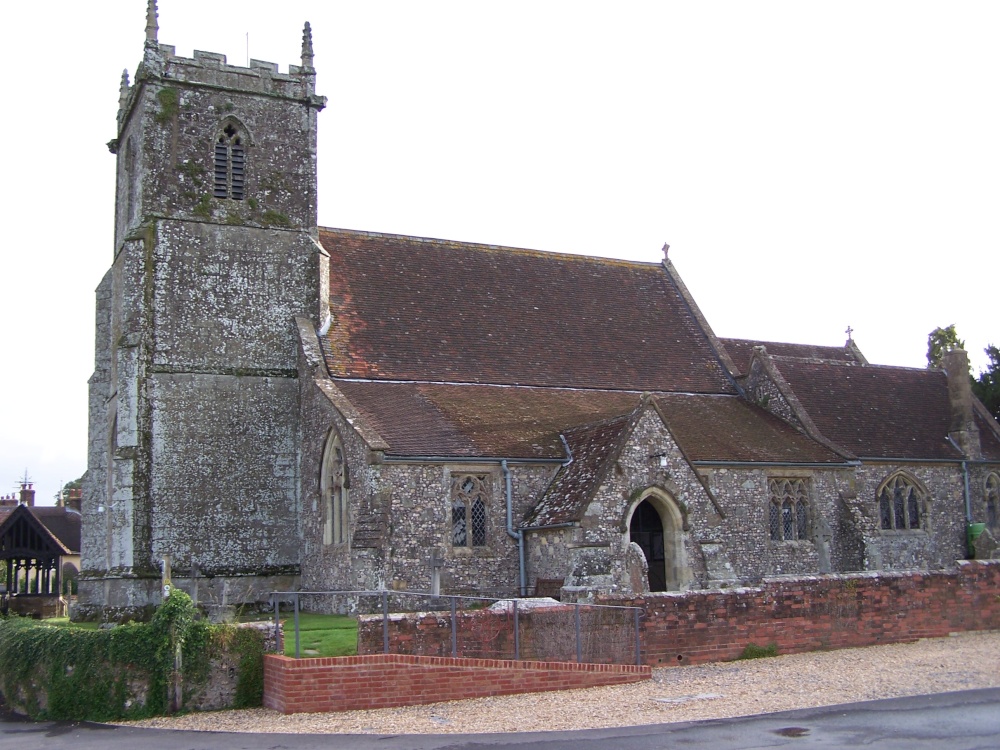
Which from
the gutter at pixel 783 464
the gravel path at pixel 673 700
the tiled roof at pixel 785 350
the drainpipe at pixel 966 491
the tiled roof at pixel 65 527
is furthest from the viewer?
the tiled roof at pixel 65 527

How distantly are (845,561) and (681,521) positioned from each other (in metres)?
6.66

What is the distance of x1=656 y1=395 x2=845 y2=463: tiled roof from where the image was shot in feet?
84.2

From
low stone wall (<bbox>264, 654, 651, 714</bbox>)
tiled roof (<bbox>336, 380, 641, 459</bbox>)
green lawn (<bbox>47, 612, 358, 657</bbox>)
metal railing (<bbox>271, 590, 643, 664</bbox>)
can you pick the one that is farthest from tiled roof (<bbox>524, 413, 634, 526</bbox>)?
low stone wall (<bbox>264, 654, 651, 714</bbox>)

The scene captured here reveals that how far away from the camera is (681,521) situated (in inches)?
867

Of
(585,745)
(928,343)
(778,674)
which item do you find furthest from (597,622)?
(928,343)

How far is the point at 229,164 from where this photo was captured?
26906mm

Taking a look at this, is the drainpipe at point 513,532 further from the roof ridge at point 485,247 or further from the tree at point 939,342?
the tree at point 939,342

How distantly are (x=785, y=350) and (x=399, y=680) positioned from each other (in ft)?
89.0

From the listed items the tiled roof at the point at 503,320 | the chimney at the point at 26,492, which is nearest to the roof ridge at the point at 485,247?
the tiled roof at the point at 503,320

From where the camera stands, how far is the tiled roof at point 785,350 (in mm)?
34156

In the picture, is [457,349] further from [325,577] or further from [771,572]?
[771,572]

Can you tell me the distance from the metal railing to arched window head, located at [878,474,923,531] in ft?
49.7

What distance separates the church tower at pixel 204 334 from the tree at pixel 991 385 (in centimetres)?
2782

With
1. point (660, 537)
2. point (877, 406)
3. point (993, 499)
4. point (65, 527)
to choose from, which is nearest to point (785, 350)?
point (877, 406)
